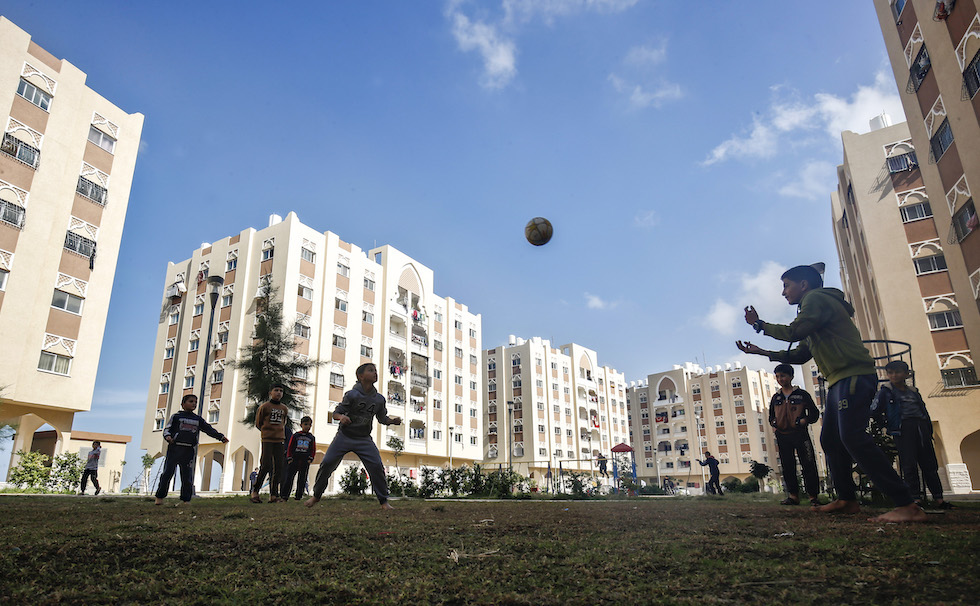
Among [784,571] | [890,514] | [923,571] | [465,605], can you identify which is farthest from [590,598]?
[890,514]

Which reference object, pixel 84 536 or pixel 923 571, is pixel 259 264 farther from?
pixel 923 571

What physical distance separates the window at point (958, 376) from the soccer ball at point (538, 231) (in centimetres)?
2499

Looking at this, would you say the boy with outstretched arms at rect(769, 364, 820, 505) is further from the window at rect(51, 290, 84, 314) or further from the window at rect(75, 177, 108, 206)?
the window at rect(75, 177, 108, 206)

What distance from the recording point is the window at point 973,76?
53.0ft

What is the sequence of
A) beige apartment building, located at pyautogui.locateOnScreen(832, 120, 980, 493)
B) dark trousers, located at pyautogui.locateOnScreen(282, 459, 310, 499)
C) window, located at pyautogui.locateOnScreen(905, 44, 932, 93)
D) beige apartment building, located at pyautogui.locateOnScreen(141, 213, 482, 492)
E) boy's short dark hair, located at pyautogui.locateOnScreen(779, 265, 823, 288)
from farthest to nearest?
1. beige apartment building, located at pyautogui.locateOnScreen(141, 213, 482, 492)
2. beige apartment building, located at pyautogui.locateOnScreen(832, 120, 980, 493)
3. window, located at pyautogui.locateOnScreen(905, 44, 932, 93)
4. dark trousers, located at pyautogui.locateOnScreen(282, 459, 310, 499)
5. boy's short dark hair, located at pyautogui.locateOnScreen(779, 265, 823, 288)

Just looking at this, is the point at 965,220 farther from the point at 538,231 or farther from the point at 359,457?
the point at 359,457

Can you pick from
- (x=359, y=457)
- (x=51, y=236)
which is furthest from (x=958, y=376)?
(x=51, y=236)

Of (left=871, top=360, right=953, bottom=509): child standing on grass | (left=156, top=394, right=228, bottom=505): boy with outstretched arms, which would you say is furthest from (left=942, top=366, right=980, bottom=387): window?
(left=156, top=394, right=228, bottom=505): boy with outstretched arms

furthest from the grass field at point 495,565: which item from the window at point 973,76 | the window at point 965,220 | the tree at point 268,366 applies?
the tree at point 268,366

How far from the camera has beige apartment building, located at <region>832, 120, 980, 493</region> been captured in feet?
88.3

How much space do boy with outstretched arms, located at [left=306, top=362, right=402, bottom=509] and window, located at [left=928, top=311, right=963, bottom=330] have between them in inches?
1228

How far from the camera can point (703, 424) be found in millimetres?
85000

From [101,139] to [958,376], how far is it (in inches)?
1883

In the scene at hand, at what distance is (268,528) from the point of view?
460 cm
